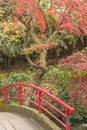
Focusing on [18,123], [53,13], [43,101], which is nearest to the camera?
[18,123]

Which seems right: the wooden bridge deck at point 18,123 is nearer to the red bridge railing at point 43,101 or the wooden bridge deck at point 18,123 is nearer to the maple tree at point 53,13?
the red bridge railing at point 43,101

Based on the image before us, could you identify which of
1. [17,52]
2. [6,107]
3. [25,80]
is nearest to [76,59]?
[6,107]

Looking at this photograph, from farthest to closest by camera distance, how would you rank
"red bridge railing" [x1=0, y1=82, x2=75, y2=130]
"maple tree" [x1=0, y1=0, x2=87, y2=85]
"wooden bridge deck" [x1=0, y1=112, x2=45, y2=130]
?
"maple tree" [x1=0, y1=0, x2=87, y2=85]
"wooden bridge deck" [x1=0, y1=112, x2=45, y2=130]
"red bridge railing" [x1=0, y1=82, x2=75, y2=130]

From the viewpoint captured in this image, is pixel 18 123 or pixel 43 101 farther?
pixel 43 101

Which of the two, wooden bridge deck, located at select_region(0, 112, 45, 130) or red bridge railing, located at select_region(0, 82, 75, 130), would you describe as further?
wooden bridge deck, located at select_region(0, 112, 45, 130)

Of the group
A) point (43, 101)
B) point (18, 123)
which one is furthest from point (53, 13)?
point (18, 123)

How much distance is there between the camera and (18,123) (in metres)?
8.97

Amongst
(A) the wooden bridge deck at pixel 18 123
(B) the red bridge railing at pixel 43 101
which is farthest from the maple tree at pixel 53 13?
(A) the wooden bridge deck at pixel 18 123

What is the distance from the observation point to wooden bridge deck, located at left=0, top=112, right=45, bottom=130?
334 inches

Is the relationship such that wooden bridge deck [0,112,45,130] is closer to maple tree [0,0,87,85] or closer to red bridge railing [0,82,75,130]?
red bridge railing [0,82,75,130]

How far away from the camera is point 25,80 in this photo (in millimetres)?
17391

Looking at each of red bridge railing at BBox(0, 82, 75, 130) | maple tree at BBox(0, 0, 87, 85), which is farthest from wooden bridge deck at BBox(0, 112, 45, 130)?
maple tree at BBox(0, 0, 87, 85)

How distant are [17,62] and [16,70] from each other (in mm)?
941

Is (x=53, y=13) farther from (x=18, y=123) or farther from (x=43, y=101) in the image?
(x=18, y=123)
